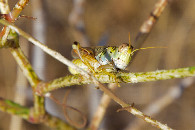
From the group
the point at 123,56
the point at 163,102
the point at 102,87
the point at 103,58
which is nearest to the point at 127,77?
the point at 102,87

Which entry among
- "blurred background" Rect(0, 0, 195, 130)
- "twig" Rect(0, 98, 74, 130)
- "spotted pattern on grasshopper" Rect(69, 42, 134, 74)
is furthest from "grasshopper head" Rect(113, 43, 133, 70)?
"blurred background" Rect(0, 0, 195, 130)

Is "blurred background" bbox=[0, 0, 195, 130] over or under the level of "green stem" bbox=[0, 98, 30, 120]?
over

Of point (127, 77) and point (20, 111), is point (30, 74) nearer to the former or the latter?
point (20, 111)

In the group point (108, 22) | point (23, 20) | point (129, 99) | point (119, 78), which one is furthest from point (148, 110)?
point (23, 20)

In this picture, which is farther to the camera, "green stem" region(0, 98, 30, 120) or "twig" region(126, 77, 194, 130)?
"twig" region(126, 77, 194, 130)

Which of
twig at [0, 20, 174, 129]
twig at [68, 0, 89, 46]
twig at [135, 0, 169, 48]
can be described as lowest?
twig at [0, 20, 174, 129]

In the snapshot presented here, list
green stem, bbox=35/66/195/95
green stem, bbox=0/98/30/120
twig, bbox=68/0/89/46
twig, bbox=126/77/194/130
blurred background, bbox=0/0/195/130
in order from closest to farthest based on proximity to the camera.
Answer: green stem, bbox=35/66/195/95
green stem, bbox=0/98/30/120
twig, bbox=126/77/194/130
twig, bbox=68/0/89/46
blurred background, bbox=0/0/195/130

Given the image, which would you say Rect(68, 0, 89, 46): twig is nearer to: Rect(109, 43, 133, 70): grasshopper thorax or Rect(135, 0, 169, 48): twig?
Rect(135, 0, 169, 48): twig

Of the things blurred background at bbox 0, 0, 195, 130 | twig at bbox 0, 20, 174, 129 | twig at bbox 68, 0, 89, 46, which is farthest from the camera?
blurred background at bbox 0, 0, 195, 130
